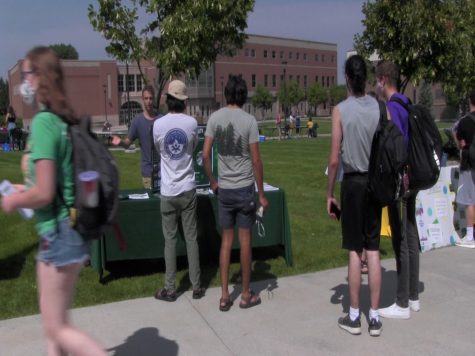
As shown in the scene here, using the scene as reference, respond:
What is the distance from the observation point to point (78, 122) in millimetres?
2732

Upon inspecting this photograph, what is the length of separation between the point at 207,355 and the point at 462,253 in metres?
3.82

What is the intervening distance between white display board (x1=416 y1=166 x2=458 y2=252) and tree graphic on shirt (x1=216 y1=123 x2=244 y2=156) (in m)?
2.92

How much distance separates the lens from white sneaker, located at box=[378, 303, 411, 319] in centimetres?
444

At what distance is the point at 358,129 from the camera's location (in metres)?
3.98

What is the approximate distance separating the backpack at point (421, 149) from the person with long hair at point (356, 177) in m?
0.40

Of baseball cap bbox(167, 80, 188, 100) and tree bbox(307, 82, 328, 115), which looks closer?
baseball cap bbox(167, 80, 188, 100)

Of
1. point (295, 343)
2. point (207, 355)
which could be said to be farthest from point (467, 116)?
point (207, 355)

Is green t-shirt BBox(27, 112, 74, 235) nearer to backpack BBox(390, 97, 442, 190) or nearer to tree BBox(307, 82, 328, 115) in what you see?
backpack BBox(390, 97, 442, 190)

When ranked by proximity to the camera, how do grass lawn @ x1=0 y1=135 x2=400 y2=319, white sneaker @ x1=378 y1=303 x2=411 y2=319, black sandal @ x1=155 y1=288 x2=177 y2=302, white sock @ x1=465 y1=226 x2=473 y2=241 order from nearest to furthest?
white sneaker @ x1=378 y1=303 x2=411 y2=319 → black sandal @ x1=155 y1=288 x2=177 y2=302 → grass lawn @ x1=0 y1=135 x2=400 y2=319 → white sock @ x1=465 y1=226 x2=473 y2=241

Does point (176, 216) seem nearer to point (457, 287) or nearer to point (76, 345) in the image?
point (76, 345)

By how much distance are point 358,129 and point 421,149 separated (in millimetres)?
618

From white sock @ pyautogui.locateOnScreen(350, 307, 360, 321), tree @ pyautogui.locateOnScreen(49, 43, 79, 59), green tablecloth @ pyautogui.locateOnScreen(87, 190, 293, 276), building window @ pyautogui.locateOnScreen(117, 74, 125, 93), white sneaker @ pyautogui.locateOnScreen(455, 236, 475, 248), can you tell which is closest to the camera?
white sock @ pyautogui.locateOnScreen(350, 307, 360, 321)

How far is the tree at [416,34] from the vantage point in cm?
1145

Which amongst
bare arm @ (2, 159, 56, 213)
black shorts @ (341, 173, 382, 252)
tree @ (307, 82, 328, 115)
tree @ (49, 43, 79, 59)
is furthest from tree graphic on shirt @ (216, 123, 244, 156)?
tree @ (49, 43, 79, 59)
